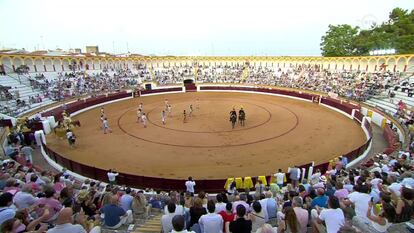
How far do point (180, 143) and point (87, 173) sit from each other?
7390mm

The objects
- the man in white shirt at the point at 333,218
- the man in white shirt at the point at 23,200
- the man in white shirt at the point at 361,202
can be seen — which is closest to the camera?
the man in white shirt at the point at 333,218

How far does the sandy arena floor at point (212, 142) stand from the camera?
1681 cm

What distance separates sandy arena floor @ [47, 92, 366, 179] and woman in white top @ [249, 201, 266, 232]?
9055 mm

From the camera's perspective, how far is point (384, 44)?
5497 centimetres

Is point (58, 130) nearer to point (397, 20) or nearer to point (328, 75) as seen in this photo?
point (328, 75)

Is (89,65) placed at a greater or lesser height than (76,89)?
greater

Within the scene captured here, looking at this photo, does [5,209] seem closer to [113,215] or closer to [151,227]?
[113,215]

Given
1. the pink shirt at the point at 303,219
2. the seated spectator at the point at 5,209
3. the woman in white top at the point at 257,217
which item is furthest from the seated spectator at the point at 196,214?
the seated spectator at the point at 5,209

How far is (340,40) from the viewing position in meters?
63.5

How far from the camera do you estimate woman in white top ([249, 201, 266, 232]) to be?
612 centimetres

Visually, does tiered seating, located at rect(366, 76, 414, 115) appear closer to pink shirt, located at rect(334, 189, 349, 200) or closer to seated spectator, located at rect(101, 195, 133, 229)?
pink shirt, located at rect(334, 189, 349, 200)

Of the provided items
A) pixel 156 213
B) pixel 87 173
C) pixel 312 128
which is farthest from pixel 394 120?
pixel 87 173

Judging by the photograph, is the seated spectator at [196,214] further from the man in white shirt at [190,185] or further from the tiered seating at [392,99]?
the tiered seating at [392,99]

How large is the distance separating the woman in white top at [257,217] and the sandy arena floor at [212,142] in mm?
9055
